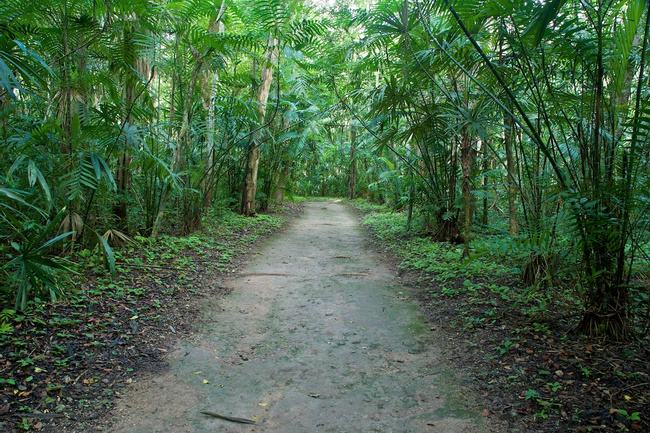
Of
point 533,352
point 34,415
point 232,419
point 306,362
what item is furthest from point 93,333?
point 533,352

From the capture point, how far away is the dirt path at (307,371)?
7.61ft

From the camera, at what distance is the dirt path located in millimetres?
2320

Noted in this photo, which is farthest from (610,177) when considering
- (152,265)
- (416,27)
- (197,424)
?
(152,265)

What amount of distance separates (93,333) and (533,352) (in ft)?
10.8

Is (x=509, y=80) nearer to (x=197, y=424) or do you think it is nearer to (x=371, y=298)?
(x=371, y=298)

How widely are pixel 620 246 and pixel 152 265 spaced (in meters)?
4.56

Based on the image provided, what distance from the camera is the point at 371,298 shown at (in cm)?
454

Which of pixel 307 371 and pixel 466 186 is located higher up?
pixel 466 186

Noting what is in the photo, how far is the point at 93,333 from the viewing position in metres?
3.04

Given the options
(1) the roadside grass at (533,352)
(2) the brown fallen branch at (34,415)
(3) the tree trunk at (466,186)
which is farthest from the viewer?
(3) the tree trunk at (466,186)

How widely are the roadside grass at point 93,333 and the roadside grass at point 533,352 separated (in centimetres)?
236

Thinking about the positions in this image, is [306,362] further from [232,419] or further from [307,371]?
[232,419]

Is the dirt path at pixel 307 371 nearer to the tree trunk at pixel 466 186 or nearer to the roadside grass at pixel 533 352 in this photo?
the roadside grass at pixel 533 352

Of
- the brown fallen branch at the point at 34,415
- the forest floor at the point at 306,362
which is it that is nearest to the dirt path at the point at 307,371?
the forest floor at the point at 306,362
